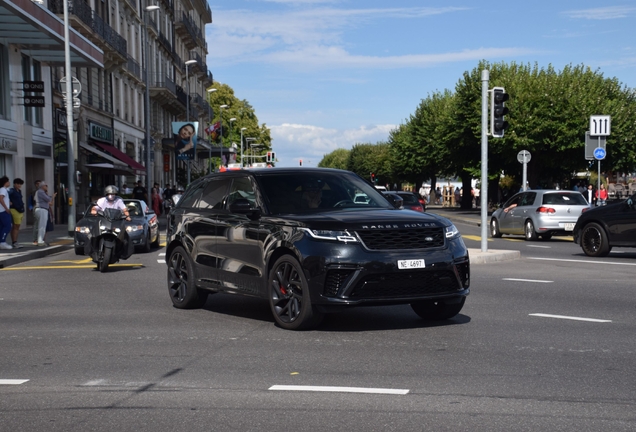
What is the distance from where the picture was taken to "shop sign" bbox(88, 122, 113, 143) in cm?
4509

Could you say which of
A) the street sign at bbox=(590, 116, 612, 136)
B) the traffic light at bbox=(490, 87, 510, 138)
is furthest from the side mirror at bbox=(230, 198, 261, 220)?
the street sign at bbox=(590, 116, 612, 136)

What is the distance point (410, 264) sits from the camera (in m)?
8.71

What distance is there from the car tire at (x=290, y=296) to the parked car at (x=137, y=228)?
12.4 m

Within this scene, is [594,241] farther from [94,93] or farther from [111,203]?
[94,93]

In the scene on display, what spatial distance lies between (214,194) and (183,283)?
1.12m

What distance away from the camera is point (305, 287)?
28.7 feet

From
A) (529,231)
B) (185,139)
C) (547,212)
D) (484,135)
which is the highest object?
(185,139)

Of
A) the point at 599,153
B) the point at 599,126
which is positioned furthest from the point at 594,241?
the point at 599,126

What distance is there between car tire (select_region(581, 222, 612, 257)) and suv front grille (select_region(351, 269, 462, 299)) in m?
11.5

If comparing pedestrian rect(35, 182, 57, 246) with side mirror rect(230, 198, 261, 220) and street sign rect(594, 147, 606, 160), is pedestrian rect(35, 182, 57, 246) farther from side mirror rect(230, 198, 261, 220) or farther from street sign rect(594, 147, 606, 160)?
street sign rect(594, 147, 606, 160)

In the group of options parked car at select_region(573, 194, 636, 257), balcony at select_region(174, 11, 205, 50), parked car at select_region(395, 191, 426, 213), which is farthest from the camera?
balcony at select_region(174, 11, 205, 50)

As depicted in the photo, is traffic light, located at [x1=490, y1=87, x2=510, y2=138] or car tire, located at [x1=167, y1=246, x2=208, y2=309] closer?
car tire, located at [x1=167, y1=246, x2=208, y2=309]

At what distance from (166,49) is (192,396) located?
68.6m

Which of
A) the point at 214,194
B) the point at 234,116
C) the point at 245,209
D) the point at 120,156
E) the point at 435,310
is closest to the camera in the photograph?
the point at 245,209
